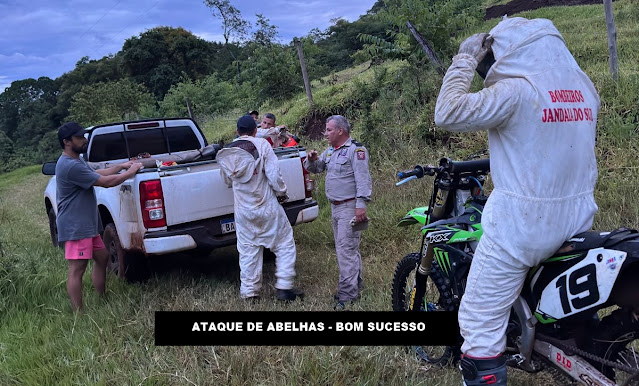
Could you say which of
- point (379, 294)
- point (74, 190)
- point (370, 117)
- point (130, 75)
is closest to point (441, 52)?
point (370, 117)

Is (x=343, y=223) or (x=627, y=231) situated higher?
(x=627, y=231)

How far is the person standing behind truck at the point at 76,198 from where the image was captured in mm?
4266

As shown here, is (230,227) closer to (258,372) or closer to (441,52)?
→ (258,372)

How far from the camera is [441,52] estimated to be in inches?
369

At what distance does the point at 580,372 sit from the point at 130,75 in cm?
4986

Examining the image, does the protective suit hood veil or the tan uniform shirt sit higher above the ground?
Answer: the protective suit hood veil

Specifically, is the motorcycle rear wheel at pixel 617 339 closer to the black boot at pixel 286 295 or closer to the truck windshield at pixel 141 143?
the black boot at pixel 286 295

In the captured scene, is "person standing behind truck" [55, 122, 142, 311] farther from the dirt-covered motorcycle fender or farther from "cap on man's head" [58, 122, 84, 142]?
the dirt-covered motorcycle fender

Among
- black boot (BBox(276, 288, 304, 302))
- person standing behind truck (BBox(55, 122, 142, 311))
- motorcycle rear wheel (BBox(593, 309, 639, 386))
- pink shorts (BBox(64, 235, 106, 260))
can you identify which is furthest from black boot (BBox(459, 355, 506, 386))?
pink shorts (BBox(64, 235, 106, 260))

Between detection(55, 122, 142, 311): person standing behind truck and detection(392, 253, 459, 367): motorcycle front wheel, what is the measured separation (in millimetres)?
2497

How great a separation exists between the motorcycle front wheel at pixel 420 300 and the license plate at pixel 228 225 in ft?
6.31

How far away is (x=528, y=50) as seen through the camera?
211 cm

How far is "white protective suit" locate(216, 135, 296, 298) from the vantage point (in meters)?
4.43
